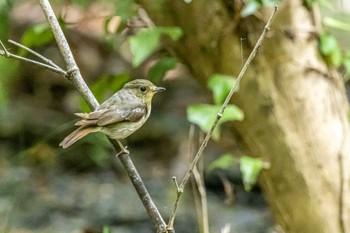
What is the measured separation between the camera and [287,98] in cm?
224

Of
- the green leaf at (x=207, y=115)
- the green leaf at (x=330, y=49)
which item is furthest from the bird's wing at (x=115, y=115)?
the green leaf at (x=330, y=49)

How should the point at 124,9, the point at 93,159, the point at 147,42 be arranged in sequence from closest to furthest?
1. the point at 147,42
2. the point at 124,9
3. the point at 93,159

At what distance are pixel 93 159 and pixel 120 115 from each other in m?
2.55

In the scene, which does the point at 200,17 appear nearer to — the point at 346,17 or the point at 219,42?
the point at 219,42

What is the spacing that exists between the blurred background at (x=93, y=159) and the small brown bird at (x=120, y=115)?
101 centimetres

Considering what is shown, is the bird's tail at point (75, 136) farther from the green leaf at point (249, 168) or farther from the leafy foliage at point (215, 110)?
the green leaf at point (249, 168)

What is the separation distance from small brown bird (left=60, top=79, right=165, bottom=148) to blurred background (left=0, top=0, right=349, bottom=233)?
1.01 m

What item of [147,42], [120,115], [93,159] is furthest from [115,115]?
[93,159]

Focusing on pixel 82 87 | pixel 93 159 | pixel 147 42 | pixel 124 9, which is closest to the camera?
pixel 82 87

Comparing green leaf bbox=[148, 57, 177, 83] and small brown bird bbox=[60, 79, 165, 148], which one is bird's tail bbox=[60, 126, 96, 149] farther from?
green leaf bbox=[148, 57, 177, 83]

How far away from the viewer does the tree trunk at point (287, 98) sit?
2.22 m

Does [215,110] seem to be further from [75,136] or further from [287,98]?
[75,136]

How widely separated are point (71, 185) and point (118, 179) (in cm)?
26

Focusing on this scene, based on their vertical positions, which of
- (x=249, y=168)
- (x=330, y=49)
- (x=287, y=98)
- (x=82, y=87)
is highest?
(x=82, y=87)
